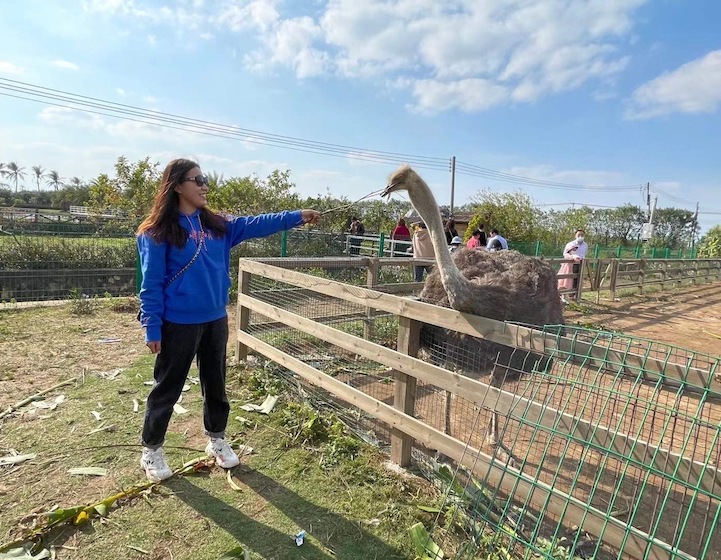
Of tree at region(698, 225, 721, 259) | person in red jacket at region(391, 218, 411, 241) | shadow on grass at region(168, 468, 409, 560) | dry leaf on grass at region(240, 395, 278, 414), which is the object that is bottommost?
tree at region(698, 225, 721, 259)

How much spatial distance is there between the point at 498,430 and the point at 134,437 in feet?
8.52

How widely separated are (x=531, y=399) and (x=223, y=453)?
1.88 m

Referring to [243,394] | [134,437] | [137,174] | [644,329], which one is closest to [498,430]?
[243,394]

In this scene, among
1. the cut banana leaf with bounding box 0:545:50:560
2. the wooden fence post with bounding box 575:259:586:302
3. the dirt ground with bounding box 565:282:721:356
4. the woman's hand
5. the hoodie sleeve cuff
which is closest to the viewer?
the cut banana leaf with bounding box 0:545:50:560

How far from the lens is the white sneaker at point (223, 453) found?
9.72 ft

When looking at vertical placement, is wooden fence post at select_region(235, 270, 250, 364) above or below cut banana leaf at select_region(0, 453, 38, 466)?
above

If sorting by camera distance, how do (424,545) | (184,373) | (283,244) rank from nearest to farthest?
(424,545) < (184,373) < (283,244)

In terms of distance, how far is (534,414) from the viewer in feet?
7.30

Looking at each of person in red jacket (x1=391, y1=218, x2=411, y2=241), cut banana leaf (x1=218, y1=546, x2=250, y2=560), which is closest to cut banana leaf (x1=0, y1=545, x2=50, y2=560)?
cut banana leaf (x1=218, y1=546, x2=250, y2=560)

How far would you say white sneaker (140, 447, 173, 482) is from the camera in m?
2.77

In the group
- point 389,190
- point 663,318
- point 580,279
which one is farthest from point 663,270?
point 389,190

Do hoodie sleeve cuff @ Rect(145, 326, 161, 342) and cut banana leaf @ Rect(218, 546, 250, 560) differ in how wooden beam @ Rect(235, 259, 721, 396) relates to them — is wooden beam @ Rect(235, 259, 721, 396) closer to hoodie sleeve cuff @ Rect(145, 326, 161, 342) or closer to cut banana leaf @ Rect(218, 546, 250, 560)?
hoodie sleeve cuff @ Rect(145, 326, 161, 342)

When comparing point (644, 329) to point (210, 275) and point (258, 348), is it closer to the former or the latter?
point (258, 348)

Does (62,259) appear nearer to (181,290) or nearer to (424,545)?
(181,290)
